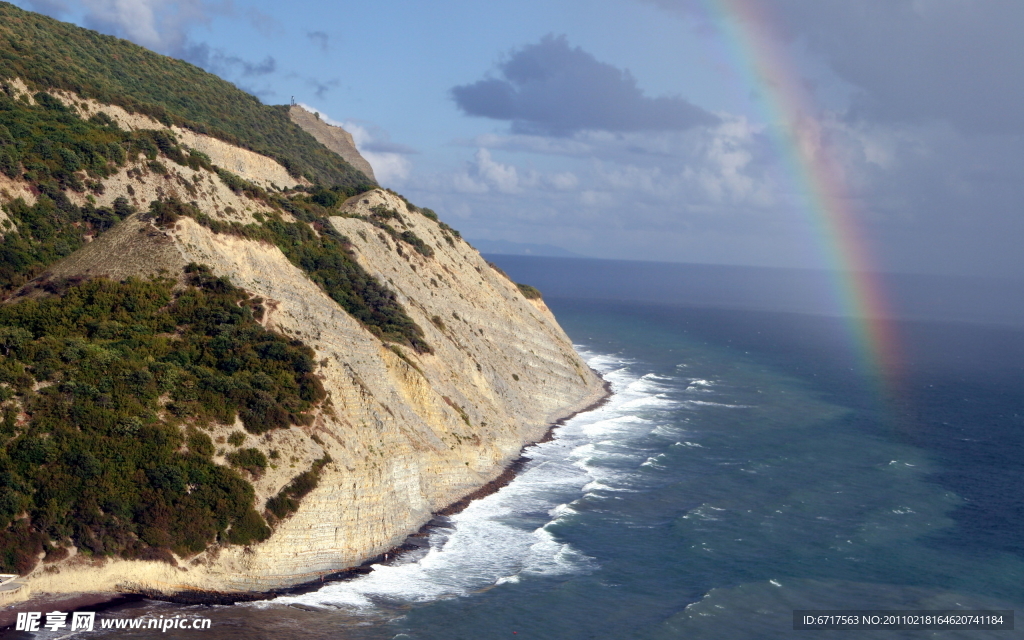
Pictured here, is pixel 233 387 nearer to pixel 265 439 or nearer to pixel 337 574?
pixel 265 439

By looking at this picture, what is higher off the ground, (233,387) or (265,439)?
(233,387)

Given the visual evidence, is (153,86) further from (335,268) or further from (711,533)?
(711,533)

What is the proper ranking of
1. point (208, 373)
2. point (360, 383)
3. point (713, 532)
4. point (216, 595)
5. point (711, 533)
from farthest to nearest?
1. point (360, 383)
2. point (713, 532)
3. point (711, 533)
4. point (208, 373)
5. point (216, 595)

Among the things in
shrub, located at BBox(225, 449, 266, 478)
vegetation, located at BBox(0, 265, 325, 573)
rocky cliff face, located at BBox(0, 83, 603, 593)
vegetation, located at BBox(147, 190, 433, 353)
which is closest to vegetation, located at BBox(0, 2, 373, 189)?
rocky cliff face, located at BBox(0, 83, 603, 593)

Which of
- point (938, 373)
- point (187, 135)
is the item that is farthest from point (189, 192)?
point (938, 373)

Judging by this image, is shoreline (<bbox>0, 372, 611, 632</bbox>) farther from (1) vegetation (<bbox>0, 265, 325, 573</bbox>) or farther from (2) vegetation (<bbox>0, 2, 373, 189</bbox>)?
(2) vegetation (<bbox>0, 2, 373, 189</bbox>)

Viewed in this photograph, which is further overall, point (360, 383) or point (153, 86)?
point (153, 86)

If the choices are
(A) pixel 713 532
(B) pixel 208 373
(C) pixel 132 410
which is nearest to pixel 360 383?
(B) pixel 208 373
